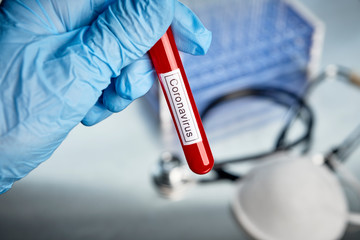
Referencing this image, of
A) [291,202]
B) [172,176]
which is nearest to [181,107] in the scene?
[291,202]

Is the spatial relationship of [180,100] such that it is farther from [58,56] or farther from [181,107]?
[58,56]

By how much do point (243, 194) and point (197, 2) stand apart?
2.27 feet

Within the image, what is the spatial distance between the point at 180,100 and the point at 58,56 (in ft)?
0.52

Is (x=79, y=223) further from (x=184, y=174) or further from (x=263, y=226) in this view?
(x=263, y=226)

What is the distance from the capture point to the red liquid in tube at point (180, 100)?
47 centimetres

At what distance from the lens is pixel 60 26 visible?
529mm

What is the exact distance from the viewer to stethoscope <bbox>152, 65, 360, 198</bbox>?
0.86 meters

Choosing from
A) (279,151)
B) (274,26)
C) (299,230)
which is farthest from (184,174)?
(274,26)

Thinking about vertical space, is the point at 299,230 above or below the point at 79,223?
above

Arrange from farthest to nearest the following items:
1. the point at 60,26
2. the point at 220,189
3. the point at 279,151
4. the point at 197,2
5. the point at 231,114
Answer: the point at 197,2 → the point at 231,114 → the point at 220,189 → the point at 279,151 → the point at 60,26

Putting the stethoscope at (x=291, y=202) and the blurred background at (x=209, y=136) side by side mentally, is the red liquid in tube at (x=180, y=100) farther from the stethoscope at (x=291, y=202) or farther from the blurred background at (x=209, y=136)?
the blurred background at (x=209, y=136)

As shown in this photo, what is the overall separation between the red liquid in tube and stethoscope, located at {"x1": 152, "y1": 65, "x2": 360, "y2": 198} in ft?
1.22

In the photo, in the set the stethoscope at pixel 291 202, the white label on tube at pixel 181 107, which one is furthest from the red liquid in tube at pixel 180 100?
the stethoscope at pixel 291 202

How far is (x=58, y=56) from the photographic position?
0.49 meters
